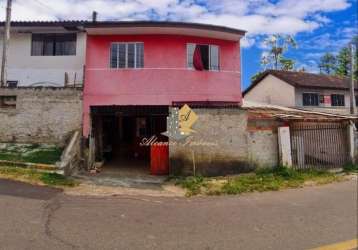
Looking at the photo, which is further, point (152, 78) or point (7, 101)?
point (152, 78)

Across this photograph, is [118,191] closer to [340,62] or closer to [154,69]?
[154,69]

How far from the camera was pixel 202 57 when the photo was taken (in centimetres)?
1460

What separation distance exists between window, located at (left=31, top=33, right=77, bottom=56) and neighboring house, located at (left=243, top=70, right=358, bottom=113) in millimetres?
15571

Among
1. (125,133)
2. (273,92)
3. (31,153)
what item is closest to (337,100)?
(273,92)

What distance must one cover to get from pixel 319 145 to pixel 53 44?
13381mm

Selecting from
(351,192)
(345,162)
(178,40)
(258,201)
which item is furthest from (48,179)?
(345,162)

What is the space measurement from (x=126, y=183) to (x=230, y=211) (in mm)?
4362

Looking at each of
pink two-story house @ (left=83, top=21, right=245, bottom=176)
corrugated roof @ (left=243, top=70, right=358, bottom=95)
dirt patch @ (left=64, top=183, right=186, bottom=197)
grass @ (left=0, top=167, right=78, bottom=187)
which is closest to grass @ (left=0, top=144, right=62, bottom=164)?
grass @ (left=0, top=167, right=78, bottom=187)

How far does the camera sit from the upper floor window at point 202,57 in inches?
568

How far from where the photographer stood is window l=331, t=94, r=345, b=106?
989 inches

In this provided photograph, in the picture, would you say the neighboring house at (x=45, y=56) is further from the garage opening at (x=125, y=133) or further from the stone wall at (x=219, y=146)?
the stone wall at (x=219, y=146)

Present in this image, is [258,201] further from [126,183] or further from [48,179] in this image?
[48,179]

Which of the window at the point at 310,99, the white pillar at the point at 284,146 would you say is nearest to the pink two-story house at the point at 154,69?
the white pillar at the point at 284,146

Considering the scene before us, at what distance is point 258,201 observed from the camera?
8.37m
